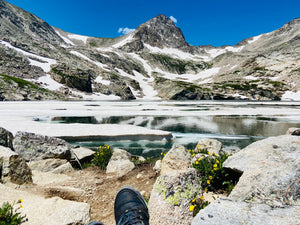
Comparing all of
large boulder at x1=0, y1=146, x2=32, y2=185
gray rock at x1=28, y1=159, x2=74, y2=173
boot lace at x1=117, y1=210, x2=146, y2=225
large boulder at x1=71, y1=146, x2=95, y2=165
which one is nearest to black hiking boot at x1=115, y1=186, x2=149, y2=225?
boot lace at x1=117, y1=210, x2=146, y2=225

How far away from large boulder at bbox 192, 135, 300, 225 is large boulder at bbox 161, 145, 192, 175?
5.66ft

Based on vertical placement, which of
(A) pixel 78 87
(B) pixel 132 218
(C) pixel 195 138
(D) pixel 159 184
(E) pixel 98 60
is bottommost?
(C) pixel 195 138

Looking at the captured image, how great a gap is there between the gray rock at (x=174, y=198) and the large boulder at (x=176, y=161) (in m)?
2.06

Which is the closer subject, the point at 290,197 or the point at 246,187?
the point at 290,197

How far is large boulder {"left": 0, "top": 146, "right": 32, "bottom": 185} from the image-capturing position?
602 centimetres

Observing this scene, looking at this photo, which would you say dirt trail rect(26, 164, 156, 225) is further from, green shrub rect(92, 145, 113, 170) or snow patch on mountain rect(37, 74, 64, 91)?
snow patch on mountain rect(37, 74, 64, 91)

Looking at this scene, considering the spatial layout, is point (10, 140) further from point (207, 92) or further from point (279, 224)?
point (207, 92)

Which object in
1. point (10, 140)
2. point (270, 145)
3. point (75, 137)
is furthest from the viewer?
point (75, 137)

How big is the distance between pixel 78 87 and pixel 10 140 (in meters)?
126

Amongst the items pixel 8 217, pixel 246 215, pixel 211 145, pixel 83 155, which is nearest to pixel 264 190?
pixel 246 215

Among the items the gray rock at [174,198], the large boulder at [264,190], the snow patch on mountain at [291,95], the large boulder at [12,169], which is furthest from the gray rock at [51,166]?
the snow patch on mountain at [291,95]

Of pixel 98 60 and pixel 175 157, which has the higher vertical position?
pixel 98 60

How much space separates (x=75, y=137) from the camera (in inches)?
715

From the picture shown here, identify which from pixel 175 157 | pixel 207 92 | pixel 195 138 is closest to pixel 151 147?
pixel 195 138
